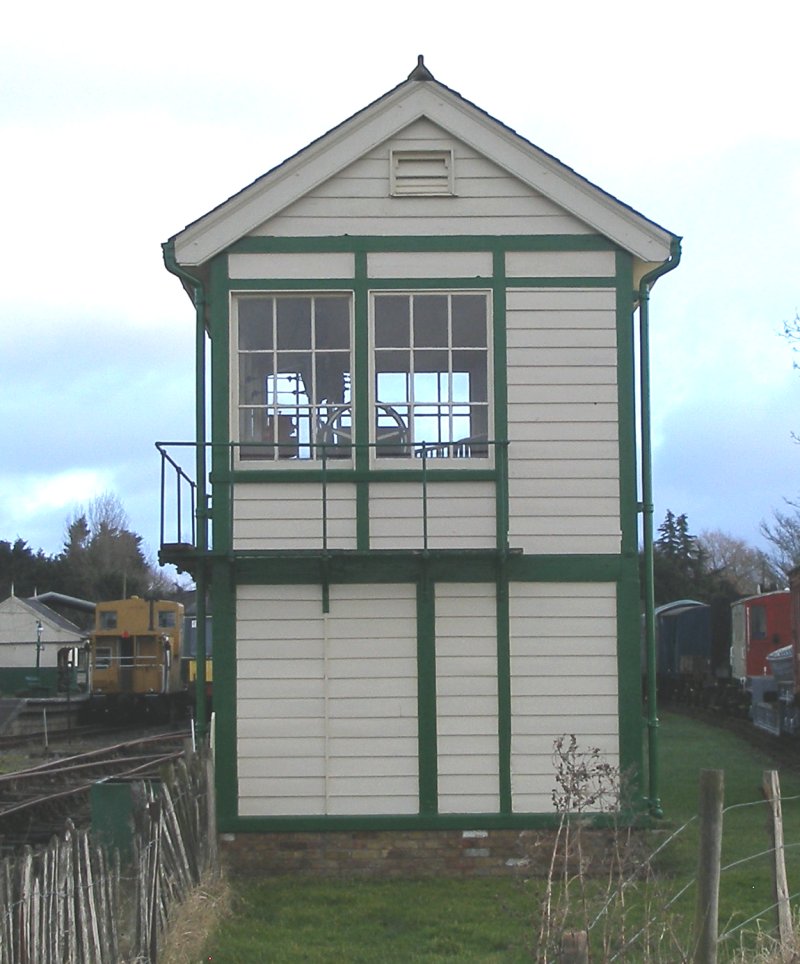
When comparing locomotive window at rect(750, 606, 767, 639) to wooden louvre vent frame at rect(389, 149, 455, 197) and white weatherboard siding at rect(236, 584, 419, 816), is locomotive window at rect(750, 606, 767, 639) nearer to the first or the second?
white weatherboard siding at rect(236, 584, 419, 816)

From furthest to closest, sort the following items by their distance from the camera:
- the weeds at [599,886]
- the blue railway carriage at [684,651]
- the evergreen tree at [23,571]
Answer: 1. the evergreen tree at [23,571]
2. the blue railway carriage at [684,651]
3. the weeds at [599,886]

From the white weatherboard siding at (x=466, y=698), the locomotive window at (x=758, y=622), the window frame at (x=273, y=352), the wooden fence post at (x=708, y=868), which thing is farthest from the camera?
the locomotive window at (x=758, y=622)

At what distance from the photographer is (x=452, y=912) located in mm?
10102

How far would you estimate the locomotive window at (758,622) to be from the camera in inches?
1288

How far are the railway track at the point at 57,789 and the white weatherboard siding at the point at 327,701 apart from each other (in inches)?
38.2

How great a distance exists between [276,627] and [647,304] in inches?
169

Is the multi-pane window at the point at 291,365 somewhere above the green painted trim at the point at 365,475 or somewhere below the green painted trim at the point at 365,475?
above

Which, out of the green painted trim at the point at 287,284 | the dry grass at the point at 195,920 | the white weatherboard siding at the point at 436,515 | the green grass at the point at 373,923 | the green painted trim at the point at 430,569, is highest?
the green painted trim at the point at 287,284

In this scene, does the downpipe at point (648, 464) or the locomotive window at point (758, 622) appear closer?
the downpipe at point (648, 464)

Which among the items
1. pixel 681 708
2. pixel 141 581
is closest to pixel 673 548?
pixel 141 581

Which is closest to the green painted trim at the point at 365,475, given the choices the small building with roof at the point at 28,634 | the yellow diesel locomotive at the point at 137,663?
the yellow diesel locomotive at the point at 137,663

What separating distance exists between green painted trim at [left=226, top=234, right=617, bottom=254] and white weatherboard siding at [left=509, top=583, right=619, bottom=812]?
285 centimetres

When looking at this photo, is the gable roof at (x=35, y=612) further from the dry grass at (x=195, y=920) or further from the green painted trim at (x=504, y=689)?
the dry grass at (x=195, y=920)

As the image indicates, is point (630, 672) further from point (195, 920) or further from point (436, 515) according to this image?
point (195, 920)
